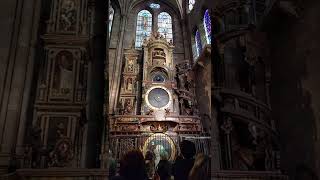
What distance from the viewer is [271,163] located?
698 cm

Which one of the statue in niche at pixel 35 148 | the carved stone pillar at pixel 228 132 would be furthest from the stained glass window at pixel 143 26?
the statue in niche at pixel 35 148

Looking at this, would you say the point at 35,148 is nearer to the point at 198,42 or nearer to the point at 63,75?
the point at 63,75

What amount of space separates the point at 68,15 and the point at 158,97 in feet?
39.3

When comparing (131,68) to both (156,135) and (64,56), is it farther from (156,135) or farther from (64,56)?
(64,56)

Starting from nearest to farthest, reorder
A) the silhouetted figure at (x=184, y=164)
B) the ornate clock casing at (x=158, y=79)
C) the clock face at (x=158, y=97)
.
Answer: the silhouetted figure at (x=184, y=164), the ornate clock casing at (x=158, y=79), the clock face at (x=158, y=97)

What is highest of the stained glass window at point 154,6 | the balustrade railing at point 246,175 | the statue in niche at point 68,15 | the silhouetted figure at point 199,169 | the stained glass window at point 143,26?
the stained glass window at point 154,6

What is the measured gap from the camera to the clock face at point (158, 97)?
782 inches

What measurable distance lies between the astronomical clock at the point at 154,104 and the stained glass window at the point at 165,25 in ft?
7.04

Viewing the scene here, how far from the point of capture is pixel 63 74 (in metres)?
8.06

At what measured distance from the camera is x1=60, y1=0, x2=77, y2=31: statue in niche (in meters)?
8.45

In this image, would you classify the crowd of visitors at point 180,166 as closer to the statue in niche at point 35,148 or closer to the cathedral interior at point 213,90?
the cathedral interior at point 213,90

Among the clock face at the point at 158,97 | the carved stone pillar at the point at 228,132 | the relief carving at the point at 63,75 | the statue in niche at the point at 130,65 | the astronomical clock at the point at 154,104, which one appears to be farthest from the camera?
the statue in niche at the point at 130,65

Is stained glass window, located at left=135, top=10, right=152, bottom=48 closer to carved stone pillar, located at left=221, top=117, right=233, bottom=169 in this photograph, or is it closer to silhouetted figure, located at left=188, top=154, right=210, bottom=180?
carved stone pillar, located at left=221, top=117, right=233, bottom=169

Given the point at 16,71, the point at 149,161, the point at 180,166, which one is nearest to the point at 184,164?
the point at 180,166
